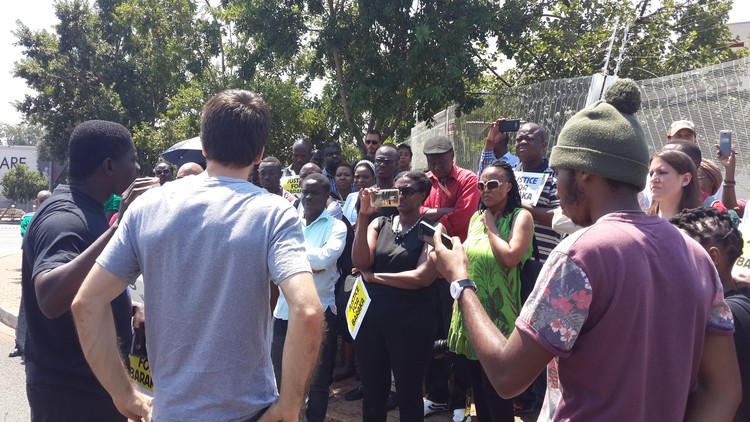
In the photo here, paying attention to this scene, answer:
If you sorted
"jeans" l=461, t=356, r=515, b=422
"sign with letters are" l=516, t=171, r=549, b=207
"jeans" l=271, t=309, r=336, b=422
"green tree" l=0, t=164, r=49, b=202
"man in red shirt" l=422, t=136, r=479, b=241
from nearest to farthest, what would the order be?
1. "jeans" l=461, t=356, r=515, b=422
2. "jeans" l=271, t=309, r=336, b=422
3. "sign with letters are" l=516, t=171, r=549, b=207
4. "man in red shirt" l=422, t=136, r=479, b=241
5. "green tree" l=0, t=164, r=49, b=202

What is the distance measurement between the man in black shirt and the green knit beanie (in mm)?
1732

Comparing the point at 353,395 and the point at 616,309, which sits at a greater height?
the point at 616,309

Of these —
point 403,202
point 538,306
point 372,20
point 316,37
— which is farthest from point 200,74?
point 538,306

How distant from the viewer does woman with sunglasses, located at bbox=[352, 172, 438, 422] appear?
4301 millimetres

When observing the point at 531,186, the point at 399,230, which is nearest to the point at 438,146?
the point at 531,186

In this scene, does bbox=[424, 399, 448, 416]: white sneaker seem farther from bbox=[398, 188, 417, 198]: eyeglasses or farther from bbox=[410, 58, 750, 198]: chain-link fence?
bbox=[410, 58, 750, 198]: chain-link fence

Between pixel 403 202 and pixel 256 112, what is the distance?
2468mm

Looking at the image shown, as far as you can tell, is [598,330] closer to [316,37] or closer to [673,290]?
[673,290]

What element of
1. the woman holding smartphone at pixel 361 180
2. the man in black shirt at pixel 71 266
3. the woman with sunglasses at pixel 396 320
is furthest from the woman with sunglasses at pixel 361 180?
the man in black shirt at pixel 71 266

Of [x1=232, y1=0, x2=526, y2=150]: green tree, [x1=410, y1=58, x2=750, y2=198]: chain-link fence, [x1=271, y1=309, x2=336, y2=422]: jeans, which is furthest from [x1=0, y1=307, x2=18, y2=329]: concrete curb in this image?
[x1=410, y1=58, x2=750, y2=198]: chain-link fence

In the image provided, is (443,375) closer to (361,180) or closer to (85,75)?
(361,180)

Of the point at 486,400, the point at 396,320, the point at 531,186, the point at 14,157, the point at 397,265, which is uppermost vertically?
the point at 531,186

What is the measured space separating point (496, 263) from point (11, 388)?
510cm

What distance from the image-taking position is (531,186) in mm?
4758
